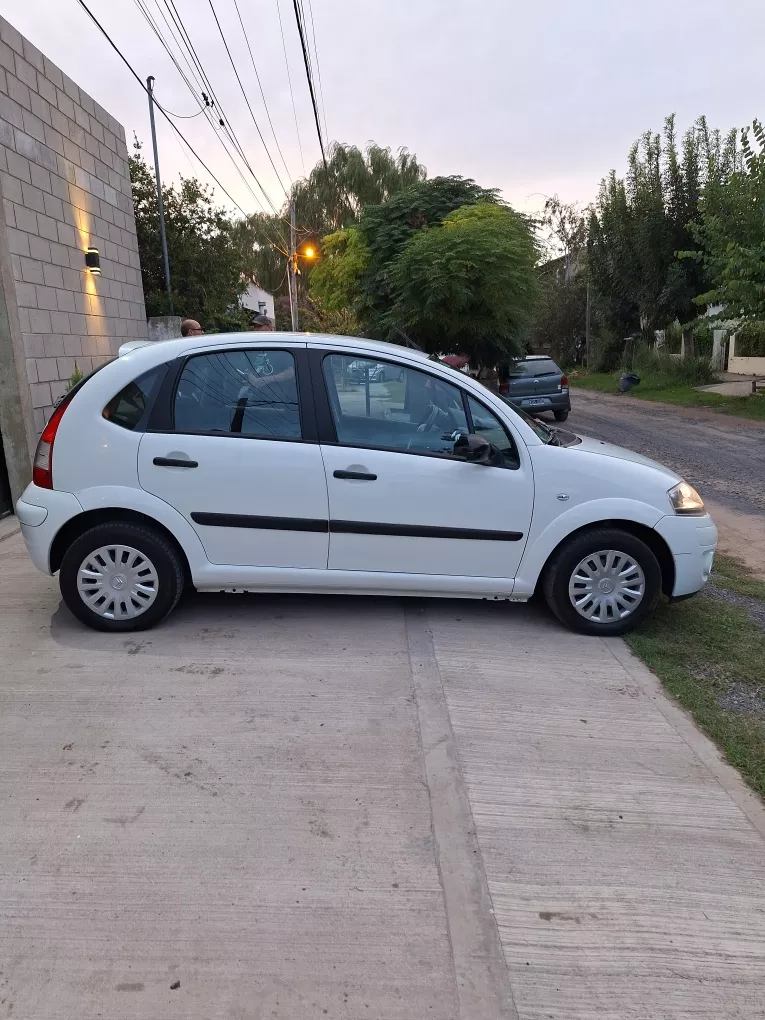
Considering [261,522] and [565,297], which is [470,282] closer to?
[261,522]

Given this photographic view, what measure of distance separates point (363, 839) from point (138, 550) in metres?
2.26

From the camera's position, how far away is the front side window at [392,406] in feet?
14.3

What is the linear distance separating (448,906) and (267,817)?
0.76 m

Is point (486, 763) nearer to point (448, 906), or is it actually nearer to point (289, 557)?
point (448, 906)

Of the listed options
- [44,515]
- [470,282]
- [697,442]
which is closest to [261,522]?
[44,515]

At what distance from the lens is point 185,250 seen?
17500 millimetres

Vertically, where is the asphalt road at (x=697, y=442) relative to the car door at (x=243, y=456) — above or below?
below

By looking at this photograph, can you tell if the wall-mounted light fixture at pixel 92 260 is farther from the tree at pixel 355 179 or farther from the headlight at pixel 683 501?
the tree at pixel 355 179

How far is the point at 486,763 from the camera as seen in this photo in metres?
3.19

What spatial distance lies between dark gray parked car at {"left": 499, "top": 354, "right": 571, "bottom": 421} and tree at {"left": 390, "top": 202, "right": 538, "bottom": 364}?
0.66 m

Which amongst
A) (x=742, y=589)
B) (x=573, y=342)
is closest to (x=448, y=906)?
(x=742, y=589)

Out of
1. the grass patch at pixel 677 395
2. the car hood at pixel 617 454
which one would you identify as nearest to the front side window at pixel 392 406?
the car hood at pixel 617 454

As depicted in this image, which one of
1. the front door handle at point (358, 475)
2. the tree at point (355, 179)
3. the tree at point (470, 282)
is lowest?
the front door handle at point (358, 475)

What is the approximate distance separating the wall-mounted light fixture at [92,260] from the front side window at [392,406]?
6450mm
